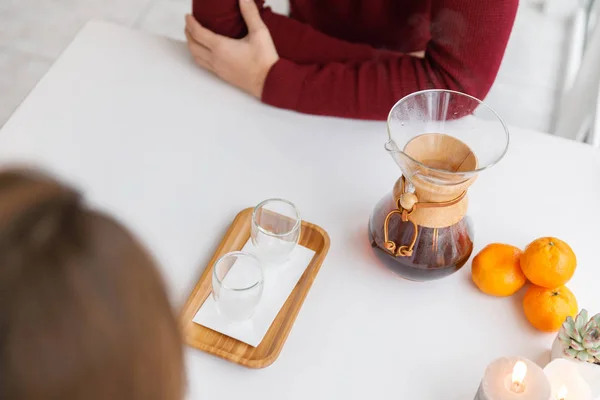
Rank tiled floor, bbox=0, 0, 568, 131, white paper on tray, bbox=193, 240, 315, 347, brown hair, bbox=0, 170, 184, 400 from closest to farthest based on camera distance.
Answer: brown hair, bbox=0, 170, 184, 400 < white paper on tray, bbox=193, 240, 315, 347 < tiled floor, bbox=0, 0, 568, 131

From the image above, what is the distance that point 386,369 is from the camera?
2.68 ft

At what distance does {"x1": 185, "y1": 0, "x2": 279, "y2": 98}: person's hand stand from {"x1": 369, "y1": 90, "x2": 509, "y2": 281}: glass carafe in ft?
0.94

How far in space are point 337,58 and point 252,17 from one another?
0.51 feet

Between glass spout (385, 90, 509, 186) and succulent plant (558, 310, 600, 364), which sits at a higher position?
glass spout (385, 90, 509, 186)

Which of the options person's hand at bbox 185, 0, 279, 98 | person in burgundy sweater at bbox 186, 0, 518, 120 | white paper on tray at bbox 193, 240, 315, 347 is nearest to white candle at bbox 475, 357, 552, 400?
white paper on tray at bbox 193, 240, 315, 347

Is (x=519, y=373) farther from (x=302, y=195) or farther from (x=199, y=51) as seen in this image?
(x=199, y=51)

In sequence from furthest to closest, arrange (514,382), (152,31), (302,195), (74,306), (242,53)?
(152,31), (242,53), (302,195), (514,382), (74,306)

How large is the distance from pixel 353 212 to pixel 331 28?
509 millimetres

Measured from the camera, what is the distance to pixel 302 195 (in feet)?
3.23

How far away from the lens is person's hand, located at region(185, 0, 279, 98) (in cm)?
110

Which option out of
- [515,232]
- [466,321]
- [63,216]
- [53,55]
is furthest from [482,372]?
[53,55]

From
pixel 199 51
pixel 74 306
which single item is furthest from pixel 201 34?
pixel 74 306

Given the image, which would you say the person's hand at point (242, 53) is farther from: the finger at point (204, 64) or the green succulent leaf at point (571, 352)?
the green succulent leaf at point (571, 352)

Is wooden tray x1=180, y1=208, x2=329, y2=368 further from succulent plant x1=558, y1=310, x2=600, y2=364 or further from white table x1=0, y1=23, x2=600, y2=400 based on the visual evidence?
succulent plant x1=558, y1=310, x2=600, y2=364
